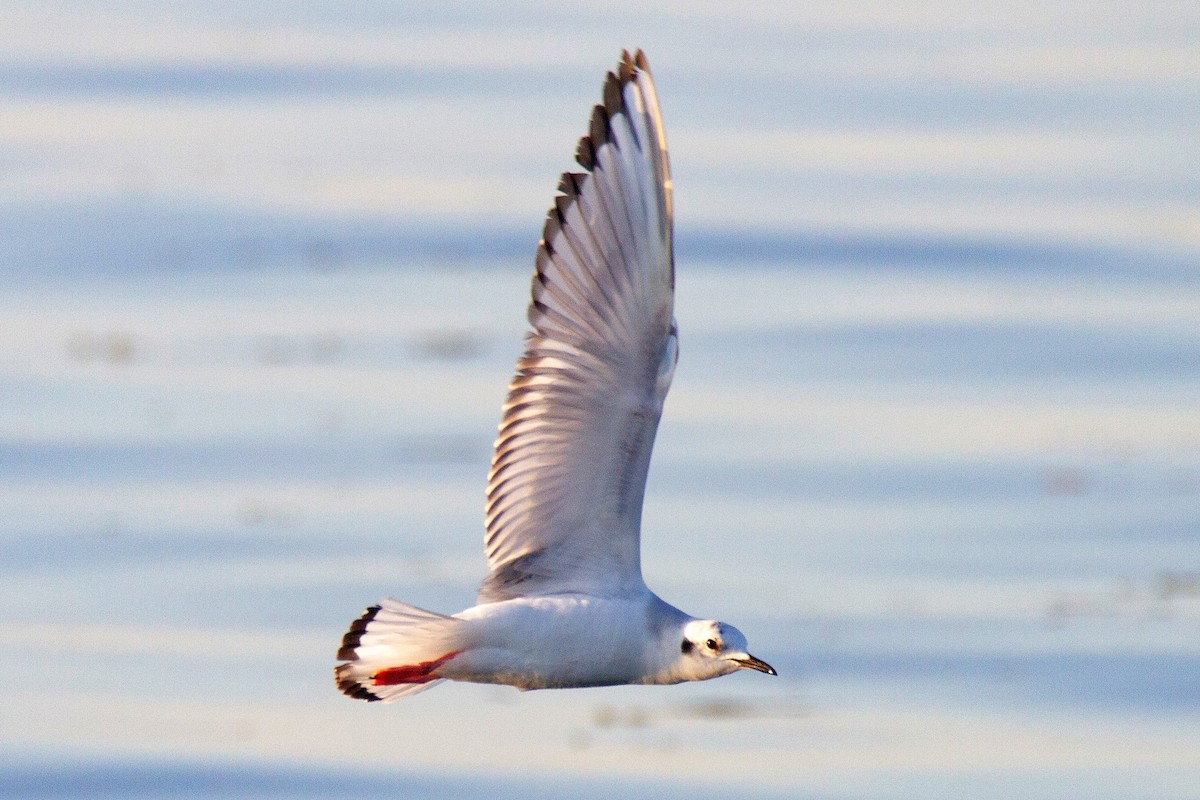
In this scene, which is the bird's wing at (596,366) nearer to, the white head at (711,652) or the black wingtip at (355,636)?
the white head at (711,652)

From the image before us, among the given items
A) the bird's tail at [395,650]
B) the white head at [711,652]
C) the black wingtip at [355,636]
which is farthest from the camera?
the black wingtip at [355,636]

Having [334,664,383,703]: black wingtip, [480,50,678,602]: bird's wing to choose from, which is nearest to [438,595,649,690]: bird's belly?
[480,50,678,602]: bird's wing

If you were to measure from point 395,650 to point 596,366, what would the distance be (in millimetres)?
1268

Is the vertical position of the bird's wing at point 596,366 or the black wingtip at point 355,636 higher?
the bird's wing at point 596,366

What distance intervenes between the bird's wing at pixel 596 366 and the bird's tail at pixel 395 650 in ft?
1.02

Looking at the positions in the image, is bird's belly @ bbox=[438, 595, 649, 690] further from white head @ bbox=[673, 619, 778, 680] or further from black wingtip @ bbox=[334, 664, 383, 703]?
black wingtip @ bbox=[334, 664, 383, 703]

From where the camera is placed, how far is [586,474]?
9047 mm

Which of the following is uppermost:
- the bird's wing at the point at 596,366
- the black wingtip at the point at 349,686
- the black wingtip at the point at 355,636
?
the bird's wing at the point at 596,366

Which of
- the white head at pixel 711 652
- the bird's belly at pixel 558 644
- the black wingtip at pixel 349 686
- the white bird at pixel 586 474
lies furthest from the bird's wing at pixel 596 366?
the black wingtip at pixel 349 686

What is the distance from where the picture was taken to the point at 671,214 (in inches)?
342

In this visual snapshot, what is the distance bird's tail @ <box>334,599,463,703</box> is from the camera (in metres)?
9.10

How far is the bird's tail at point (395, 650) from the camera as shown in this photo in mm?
9102

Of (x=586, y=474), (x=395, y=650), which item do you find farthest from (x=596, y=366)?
(x=395, y=650)

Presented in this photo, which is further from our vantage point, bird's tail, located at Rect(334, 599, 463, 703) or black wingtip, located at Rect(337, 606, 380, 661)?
black wingtip, located at Rect(337, 606, 380, 661)
